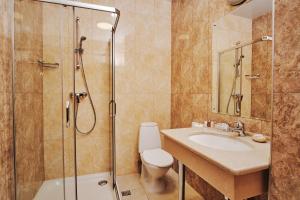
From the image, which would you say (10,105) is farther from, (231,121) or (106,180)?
(231,121)

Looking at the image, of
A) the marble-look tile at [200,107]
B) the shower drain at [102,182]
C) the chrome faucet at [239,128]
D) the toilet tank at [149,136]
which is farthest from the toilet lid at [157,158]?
the chrome faucet at [239,128]

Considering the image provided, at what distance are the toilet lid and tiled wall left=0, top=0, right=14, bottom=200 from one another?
3.92ft

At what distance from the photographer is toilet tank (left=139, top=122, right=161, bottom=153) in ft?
7.23

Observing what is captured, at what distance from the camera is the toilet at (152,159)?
1772mm

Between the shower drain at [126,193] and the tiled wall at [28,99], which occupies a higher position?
the tiled wall at [28,99]

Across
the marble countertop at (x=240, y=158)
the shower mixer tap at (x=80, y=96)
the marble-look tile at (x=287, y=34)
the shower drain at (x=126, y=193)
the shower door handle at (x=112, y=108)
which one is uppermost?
the marble-look tile at (x=287, y=34)

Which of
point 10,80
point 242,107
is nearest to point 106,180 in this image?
point 10,80

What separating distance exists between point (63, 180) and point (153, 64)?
1806 mm

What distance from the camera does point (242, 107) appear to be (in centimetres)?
138

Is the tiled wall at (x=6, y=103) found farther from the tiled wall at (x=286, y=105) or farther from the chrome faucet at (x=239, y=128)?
the chrome faucet at (x=239, y=128)

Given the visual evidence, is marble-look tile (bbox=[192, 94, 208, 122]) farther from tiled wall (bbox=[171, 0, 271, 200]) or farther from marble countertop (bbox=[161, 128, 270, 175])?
marble countertop (bbox=[161, 128, 270, 175])

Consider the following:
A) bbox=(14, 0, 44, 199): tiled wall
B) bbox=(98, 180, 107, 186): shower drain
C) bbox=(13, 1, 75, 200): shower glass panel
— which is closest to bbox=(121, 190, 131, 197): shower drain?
bbox=(98, 180, 107, 186): shower drain

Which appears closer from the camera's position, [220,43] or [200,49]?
[220,43]

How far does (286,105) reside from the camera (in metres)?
0.68
